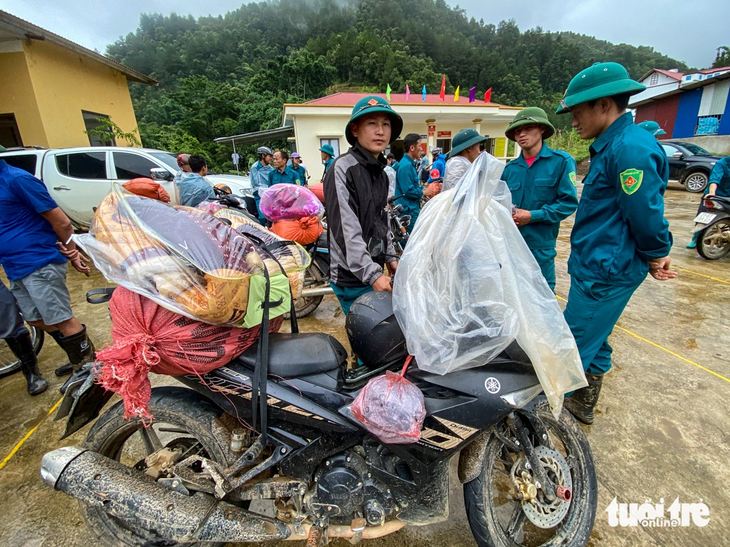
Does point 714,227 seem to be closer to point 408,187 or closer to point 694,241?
point 694,241

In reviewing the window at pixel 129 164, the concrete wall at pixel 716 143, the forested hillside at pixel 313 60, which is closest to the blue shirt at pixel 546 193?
the window at pixel 129 164

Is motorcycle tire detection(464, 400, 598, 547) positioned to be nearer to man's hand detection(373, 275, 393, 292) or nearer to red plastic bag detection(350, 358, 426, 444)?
red plastic bag detection(350, 358, 426, 444)

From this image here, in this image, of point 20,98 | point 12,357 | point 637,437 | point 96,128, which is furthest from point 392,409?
point 96,128

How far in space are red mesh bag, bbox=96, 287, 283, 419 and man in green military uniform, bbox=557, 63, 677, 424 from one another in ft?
6.18

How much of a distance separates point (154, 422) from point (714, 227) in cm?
693

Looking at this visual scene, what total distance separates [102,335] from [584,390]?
4193mm

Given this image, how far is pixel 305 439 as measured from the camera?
1371mm

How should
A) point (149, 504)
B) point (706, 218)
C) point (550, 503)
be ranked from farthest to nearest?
1. point (706, 218)
2. point (550, 503)
3. point (149, 504)

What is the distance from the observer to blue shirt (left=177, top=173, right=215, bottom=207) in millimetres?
4383

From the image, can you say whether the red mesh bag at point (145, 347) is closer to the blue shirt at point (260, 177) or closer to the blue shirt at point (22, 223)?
the blue shirt at point (22, 223)

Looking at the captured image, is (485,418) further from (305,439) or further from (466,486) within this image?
(305,439)

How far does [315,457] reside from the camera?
1.36 m

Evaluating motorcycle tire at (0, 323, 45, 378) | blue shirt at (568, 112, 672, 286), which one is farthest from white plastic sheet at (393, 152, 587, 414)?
motorcycle tire at (0, 323, 45, 378)

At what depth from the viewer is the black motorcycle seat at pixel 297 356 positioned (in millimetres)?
1348
